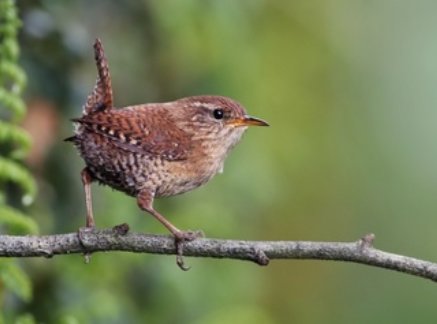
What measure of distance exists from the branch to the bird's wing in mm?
412

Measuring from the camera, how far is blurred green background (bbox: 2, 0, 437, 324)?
552cm

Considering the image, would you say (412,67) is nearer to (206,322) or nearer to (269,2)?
(269,2)

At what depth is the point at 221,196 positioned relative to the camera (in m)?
6.97

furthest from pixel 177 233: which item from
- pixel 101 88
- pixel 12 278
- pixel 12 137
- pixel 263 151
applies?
pixel 263 151

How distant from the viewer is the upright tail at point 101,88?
13.5ft

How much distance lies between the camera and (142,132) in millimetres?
4141

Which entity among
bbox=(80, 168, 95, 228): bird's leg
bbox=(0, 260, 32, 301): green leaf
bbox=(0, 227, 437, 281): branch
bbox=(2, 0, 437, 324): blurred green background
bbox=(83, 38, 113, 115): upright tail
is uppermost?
bbox=(2, 0, 437, 324): blurred green background

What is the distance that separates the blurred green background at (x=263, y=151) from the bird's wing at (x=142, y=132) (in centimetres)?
77

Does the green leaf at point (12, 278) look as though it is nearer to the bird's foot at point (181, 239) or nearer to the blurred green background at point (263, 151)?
the blurred green background at point (263, 151)

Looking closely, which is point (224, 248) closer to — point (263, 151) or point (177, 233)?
point (177, 233)

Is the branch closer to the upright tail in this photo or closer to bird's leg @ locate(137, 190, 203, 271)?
bird's leg @ locate(137, 190, 203, 271)

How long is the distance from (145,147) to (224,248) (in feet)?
2.22

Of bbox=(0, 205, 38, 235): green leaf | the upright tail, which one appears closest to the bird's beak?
the upright tail

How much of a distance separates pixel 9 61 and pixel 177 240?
3.89 ft
